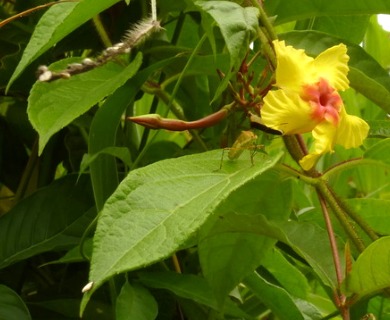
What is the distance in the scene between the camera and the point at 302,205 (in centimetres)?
83

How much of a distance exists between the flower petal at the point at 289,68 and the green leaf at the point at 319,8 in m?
0.12

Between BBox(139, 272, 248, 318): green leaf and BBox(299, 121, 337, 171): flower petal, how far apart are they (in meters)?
0.15

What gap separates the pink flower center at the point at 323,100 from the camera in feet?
1.55

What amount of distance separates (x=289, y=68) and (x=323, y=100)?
0.03 meters

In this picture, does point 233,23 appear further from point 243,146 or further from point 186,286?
point 186,286

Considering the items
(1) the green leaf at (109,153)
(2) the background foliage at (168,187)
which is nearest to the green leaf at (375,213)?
(2) the background foliage at (168,187)

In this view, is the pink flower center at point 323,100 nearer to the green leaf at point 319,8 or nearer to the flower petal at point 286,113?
the flower petal at point 286,113

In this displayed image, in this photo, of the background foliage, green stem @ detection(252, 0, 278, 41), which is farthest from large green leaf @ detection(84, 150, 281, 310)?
green stem @ detection(252, 0, 278, 41)

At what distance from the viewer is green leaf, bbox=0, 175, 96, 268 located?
0.66 metres

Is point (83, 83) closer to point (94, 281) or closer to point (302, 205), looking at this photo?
point (94, 281)

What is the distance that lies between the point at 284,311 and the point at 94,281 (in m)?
0.26

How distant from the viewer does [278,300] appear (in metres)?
0.57

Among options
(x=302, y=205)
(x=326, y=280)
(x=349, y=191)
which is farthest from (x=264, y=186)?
(x=349, y=191)

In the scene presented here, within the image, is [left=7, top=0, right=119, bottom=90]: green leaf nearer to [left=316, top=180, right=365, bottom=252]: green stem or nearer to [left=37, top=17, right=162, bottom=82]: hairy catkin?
[left=37, top=17, right=162, bottom=82]: hairy catkin
